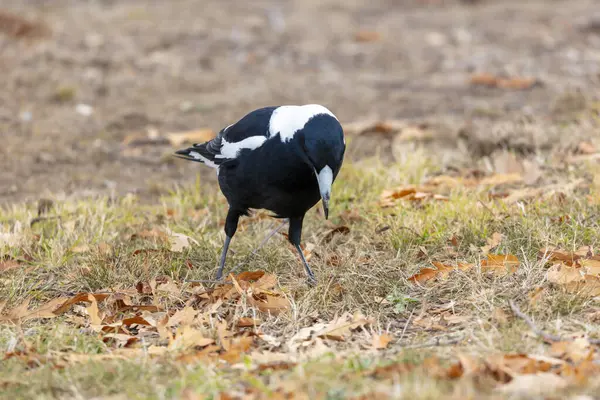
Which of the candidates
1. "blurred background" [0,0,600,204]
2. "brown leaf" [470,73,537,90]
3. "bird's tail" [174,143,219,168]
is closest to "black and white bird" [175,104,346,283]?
"bird's tail" [174,143,219,168]

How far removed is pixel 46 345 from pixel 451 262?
6.40ft

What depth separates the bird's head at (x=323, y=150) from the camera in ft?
11.3

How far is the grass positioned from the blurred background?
833mm

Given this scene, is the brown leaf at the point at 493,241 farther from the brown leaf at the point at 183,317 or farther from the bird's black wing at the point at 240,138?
the brown leaf at the point at 183,317

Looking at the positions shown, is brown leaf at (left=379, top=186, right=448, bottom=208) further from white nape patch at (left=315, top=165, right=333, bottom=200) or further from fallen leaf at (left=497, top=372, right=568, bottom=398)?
fallen leaf at (left=497, top=372, right=568, bottom=398)

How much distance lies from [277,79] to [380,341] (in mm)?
6135

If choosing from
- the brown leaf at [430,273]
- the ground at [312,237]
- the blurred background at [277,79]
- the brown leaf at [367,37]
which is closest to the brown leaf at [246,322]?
the ground at [312,237]

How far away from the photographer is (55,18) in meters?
10.9

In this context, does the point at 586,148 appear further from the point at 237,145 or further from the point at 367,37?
the point at 367,37

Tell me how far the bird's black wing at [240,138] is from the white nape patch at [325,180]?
37 cm

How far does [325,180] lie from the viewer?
3.45 meters

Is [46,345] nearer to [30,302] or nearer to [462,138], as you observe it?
[30,302]

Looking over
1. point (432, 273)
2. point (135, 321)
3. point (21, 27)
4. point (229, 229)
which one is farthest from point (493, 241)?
point (21, 27)

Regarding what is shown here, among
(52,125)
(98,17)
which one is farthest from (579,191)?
(98,17)
